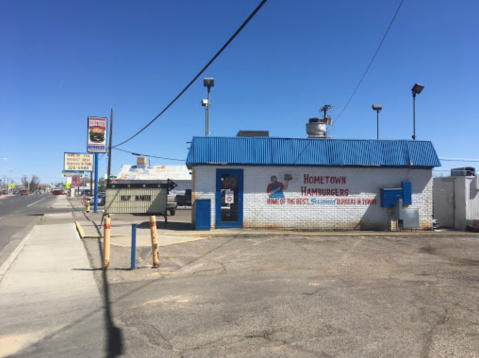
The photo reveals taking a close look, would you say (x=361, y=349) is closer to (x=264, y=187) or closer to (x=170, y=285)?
(x=170, y=285)

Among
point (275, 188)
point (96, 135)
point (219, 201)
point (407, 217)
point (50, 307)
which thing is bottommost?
point (50, 307)

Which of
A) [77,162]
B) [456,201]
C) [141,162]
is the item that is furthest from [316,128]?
[141,162]

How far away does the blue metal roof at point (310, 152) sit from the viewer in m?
14.2

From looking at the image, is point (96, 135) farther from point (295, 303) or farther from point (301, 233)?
point (295, 303)

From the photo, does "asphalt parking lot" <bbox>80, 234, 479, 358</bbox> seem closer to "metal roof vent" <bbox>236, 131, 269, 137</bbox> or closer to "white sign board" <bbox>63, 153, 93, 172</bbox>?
"metal roof vent" <bbox>236, 131, 269, 137</bbox>

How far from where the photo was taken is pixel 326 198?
14.6 metres

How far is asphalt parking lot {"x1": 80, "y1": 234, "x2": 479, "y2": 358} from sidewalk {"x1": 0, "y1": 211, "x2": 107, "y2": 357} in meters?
0.34

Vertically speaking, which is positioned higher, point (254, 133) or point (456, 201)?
point (254, 133)

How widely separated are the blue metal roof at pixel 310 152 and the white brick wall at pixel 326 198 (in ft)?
1.15

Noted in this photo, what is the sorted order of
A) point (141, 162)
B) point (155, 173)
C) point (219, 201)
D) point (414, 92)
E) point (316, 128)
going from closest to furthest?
point (219, 201) → point (414, 92) → point (316, 128) → point (155, 173) → point (141, 162)

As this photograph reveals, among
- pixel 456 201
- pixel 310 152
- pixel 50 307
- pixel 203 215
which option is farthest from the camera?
pixel 456 201

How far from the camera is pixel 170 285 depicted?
662cm

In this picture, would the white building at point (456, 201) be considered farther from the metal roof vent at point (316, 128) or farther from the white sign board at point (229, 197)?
the white sign board at point (229, 197)

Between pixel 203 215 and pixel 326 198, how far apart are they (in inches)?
199
